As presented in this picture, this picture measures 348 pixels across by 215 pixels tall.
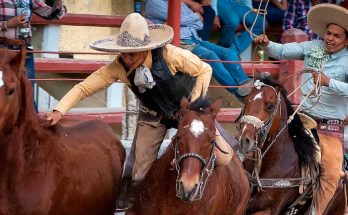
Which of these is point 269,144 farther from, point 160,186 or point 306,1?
point 306,1

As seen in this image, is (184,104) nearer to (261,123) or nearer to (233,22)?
(261,123)

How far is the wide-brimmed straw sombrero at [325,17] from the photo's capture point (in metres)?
7.57

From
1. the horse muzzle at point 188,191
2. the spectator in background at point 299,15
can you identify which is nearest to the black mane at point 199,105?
the horse muzzle at point 188,191

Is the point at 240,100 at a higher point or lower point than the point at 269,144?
lower

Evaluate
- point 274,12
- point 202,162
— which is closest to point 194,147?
point 202,162

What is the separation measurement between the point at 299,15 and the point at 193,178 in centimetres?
655

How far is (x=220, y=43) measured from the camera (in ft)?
37.1

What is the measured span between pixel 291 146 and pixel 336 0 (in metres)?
5.35

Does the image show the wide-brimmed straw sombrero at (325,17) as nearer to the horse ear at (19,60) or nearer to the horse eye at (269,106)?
the horse eye at (269,106)

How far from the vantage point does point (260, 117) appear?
275 inches

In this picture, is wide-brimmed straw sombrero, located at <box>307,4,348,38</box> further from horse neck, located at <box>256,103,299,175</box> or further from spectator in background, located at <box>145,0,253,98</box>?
spectator in background, located at <box>145,0,253,98</box>

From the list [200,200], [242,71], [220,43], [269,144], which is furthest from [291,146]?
[220,43]

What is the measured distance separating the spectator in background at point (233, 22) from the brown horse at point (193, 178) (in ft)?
15.4

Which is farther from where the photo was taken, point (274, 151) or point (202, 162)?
point (274, 151)
